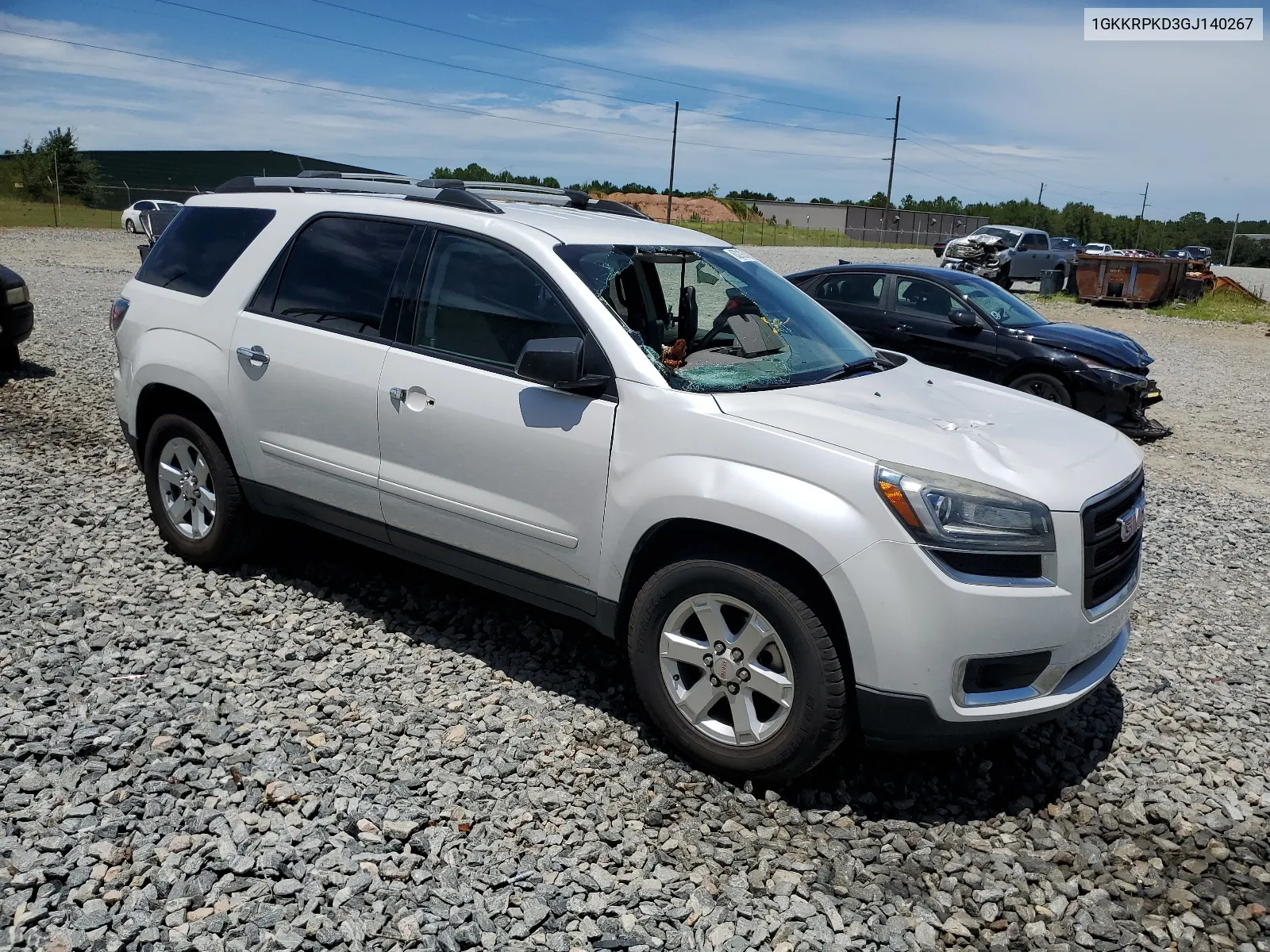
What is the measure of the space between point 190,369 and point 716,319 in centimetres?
259

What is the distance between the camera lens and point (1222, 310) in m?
25.3

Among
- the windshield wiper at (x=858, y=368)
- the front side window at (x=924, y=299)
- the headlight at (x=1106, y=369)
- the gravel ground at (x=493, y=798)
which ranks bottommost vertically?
the gravel ground at (x=493, y=798)

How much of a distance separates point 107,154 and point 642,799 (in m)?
78.2

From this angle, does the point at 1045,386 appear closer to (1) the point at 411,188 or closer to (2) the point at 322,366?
(1) the point at 411,188

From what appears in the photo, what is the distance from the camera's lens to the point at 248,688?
410cm

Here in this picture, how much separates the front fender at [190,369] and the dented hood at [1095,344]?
7.95m

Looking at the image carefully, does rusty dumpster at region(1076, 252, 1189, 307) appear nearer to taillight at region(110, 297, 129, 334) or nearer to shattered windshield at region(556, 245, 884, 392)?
shattered windshield at region(556, 245, 884, 392)

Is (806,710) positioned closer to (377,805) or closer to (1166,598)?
(377,805)

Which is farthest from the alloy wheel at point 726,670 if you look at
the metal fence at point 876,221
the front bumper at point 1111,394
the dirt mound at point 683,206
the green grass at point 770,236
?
the metal fence at point 876,221

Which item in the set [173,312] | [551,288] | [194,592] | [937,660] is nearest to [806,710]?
[937,660]

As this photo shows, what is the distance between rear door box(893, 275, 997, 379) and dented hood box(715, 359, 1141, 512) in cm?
609

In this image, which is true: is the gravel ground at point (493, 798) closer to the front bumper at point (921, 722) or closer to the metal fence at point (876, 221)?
the front bumper at point (921, 722)

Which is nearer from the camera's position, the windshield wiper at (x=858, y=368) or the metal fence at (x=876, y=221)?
the windshield wiper at (x=858, y=368)

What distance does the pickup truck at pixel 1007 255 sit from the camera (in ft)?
94.0
